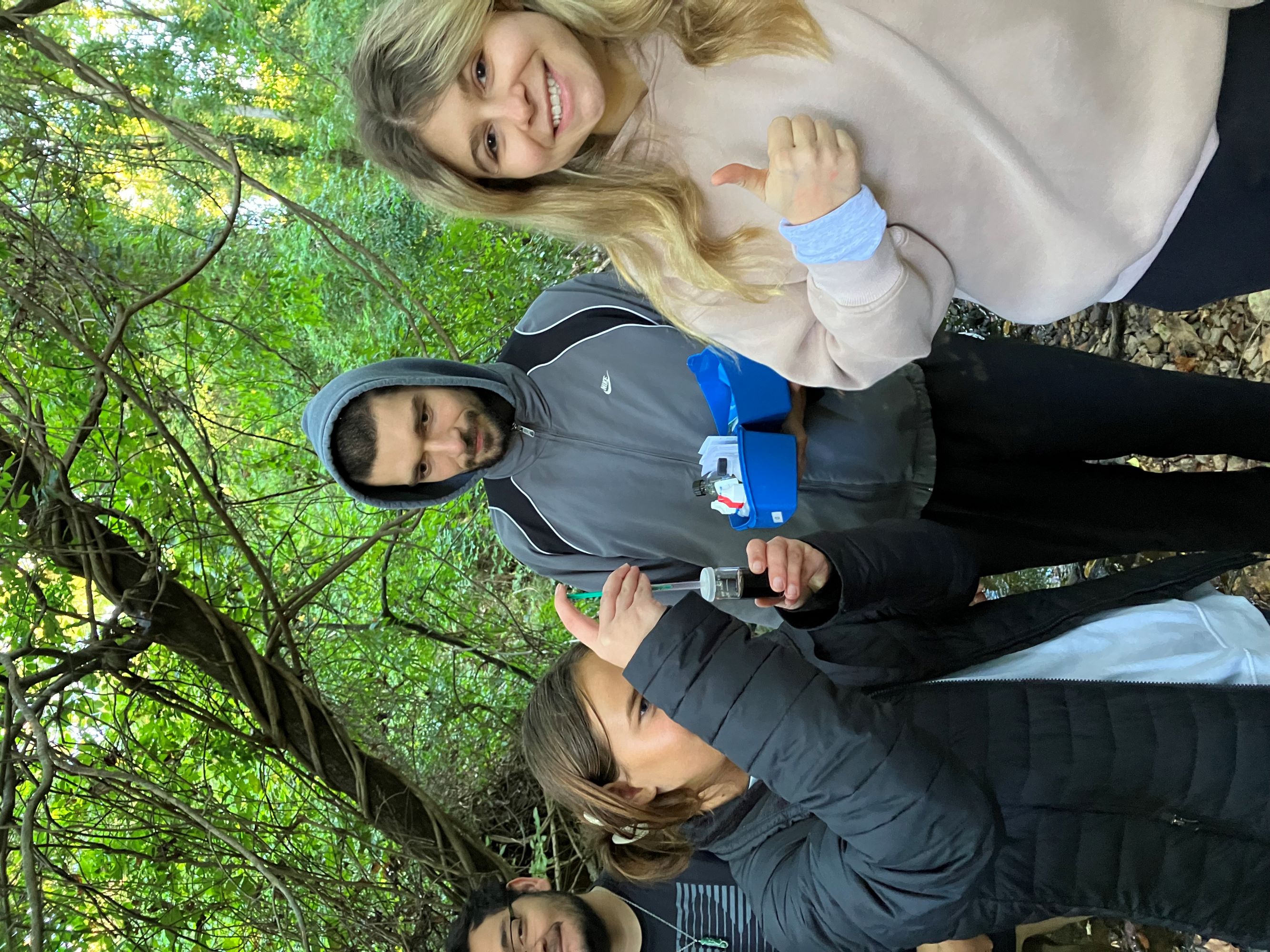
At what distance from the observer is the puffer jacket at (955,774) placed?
137cm

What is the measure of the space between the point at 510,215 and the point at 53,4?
149cm

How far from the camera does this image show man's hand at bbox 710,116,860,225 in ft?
4.09

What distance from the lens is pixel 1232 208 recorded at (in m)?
1.35

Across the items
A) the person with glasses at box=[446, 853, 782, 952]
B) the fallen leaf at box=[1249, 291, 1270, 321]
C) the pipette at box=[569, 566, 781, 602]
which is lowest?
the person with glasses at box=[446, 853, 782, 952]

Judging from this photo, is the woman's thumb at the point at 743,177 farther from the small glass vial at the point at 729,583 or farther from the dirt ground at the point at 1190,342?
the dirt ground at the point at 1190,342

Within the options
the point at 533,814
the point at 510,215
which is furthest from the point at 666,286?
the point at 533,814

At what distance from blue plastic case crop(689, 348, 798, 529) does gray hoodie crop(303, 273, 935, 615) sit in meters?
0.11

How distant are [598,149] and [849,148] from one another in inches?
19.8

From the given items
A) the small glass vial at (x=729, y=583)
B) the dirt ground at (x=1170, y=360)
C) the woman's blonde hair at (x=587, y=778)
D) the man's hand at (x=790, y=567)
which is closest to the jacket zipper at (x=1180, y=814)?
the man's hand at (x=790, y=567)

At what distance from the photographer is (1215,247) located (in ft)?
4.64

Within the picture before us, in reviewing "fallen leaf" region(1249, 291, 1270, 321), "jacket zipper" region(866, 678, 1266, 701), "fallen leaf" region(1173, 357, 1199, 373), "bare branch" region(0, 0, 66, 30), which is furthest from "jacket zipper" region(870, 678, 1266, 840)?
"bare branch" region(0, 0, 66, 30)

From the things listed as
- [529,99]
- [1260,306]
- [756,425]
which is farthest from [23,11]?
[1260,306]

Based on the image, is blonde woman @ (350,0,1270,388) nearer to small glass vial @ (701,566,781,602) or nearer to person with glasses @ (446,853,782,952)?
small glass vial @ (701,566,781,602)

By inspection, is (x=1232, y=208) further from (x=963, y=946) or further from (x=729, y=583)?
(x=963, y=946)
